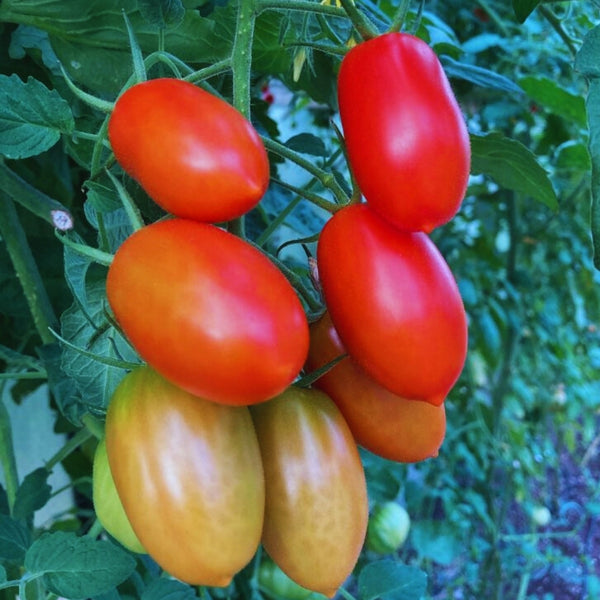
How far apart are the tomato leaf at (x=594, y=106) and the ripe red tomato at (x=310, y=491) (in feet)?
0.47

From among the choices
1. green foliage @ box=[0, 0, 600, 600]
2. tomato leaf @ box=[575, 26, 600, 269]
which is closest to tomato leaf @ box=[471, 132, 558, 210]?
green foliage @ box=[0, 0, 600, 600]

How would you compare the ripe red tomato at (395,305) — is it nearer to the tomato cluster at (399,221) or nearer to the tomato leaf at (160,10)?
the tomato cluster at (399,221)

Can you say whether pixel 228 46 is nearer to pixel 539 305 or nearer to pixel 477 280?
pixel 477 280

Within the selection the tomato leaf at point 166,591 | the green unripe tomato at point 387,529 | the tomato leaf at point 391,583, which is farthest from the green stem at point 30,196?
the green unripe tomato at point 387,529

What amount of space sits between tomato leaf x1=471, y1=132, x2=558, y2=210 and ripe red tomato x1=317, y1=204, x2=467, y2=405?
0.23 metres

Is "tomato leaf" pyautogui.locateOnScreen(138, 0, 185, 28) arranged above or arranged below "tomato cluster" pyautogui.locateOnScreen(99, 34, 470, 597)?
above

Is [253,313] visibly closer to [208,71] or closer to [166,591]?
[208,71]

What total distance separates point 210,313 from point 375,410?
Result: 114 millimetres

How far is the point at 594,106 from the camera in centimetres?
33

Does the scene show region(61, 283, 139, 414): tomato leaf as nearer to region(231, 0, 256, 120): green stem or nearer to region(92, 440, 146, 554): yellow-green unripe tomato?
region(92, 440, 146, 554): yellow-green unripe tomato

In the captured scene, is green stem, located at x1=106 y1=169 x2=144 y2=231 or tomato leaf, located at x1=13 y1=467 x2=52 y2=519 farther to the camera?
tomato leaf, located at x1=13 y1=467 x2=52 y2=519

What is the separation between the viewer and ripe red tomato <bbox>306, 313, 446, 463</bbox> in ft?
1.10

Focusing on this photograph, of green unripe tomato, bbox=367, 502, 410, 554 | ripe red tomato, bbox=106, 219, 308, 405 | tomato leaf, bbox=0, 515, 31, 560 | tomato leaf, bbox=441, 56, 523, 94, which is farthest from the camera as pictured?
green unripe tomato, bbox=367, 502, 410, 554

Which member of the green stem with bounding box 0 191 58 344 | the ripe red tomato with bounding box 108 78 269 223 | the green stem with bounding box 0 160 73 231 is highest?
the ripe red tomato with bounding box 108 78 269 223
